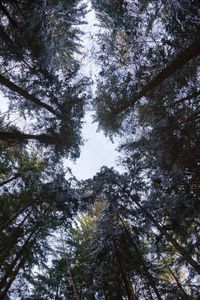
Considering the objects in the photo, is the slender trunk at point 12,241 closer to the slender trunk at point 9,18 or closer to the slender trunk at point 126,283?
the slender trunk at point 126,283

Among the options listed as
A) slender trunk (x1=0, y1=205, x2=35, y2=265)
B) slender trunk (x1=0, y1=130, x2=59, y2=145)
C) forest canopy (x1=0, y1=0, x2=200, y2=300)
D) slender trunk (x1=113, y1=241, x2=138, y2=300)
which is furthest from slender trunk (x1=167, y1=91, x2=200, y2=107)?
slender trunk (x1=0, y1=205, x2=35, y2=265)

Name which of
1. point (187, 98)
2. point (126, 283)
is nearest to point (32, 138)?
point (187, 98)

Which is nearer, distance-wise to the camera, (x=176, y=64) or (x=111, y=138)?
(x=176, y=64)

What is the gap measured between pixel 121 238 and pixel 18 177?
505 centimetres

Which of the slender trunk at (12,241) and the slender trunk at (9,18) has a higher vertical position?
the slender trunk at (9,18)

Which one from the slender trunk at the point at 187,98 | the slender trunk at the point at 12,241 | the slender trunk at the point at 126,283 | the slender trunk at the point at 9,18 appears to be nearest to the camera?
the slender trunk at the point at 9,18

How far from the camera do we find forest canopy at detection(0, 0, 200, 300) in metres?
10.7

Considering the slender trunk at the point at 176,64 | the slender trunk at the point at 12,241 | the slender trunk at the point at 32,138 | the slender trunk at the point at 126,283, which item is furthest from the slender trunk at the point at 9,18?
the slender trunk at the point at 126,283

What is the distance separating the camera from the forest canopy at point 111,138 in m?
10.7

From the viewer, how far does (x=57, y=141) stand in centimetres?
1359

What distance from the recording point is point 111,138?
1403 centimetres

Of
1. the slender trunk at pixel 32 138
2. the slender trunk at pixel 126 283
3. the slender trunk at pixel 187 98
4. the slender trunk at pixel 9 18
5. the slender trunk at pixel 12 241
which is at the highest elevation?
the slender trunk at pixel 9 18

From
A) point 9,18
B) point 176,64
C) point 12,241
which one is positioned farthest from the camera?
point 12,241

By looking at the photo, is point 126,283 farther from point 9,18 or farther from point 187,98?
point 9,18
